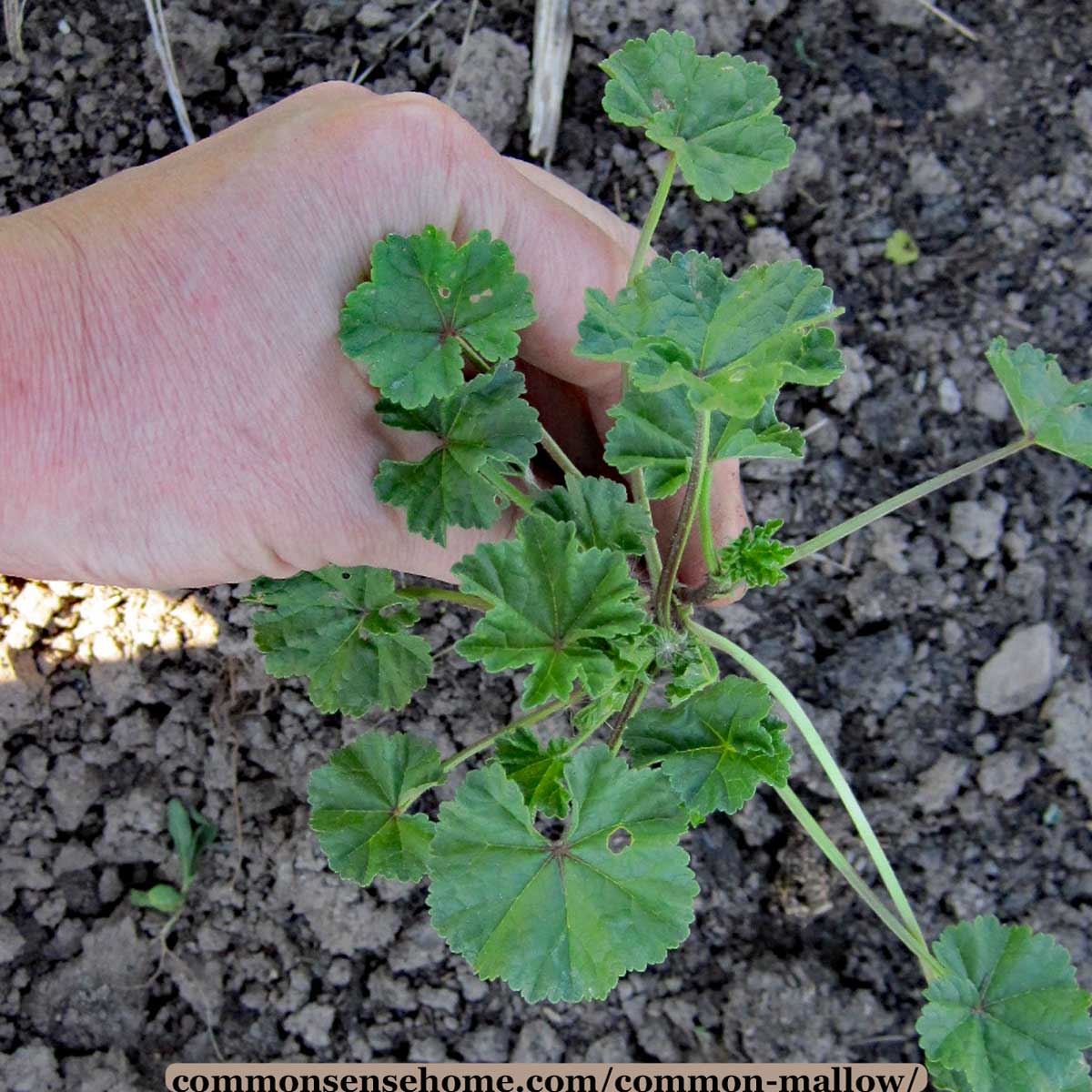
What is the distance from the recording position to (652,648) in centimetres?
212

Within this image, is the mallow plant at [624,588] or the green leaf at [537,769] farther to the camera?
the green leaf at [537,769]

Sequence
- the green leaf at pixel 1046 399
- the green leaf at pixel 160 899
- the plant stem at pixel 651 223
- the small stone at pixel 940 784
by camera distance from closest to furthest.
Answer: the plant stem at pixel 651 223
the green leaf at pixel 1046 399
the green leaf at pixel 160 899
the small stone at pixel 940 784

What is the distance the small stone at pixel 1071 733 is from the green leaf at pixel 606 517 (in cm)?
177

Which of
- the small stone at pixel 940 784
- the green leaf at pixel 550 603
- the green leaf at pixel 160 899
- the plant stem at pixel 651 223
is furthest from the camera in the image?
the small stone at pixel 940 784

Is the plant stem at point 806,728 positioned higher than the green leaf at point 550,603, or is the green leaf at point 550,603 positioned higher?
the green leaf at point 550,603

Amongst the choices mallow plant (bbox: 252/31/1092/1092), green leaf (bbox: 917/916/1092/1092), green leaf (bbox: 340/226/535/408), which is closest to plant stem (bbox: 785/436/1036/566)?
mallow plant (bbox: 252/31/1092/1092)

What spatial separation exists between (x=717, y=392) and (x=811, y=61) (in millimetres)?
2189

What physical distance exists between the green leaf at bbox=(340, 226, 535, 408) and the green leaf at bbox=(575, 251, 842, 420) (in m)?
0.17

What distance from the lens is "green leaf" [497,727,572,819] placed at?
6.75 feet

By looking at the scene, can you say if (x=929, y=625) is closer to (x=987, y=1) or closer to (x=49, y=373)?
(x=987, y=1)

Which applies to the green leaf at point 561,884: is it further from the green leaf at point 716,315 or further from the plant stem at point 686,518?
the green leaf at point 716,315

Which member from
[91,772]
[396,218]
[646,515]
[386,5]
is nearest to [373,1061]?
[91,772]

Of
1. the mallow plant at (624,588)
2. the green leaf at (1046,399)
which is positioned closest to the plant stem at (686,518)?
the mallow plant at (624,588)

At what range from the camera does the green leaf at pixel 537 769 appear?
2057 mm
